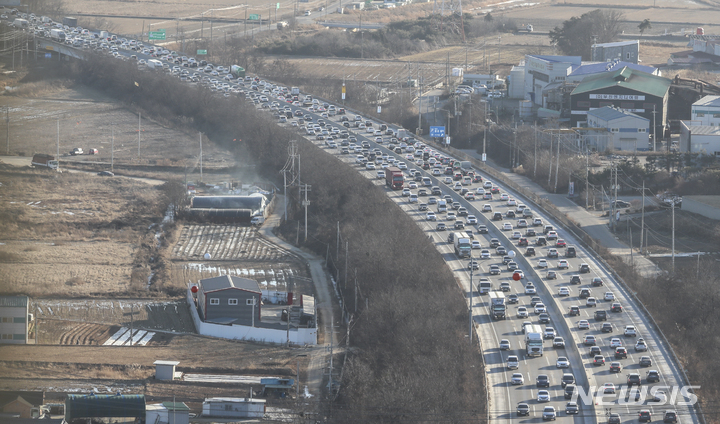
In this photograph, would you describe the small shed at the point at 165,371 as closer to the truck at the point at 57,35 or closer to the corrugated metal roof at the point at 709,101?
the corrugated metal roof at the point at 709,101

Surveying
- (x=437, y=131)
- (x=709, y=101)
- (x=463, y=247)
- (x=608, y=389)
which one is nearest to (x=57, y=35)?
(x=437, y=131)

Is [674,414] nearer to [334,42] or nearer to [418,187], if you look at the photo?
[418,187]

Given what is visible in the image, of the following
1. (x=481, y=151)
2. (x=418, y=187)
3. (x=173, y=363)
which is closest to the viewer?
(x=173, y=363)

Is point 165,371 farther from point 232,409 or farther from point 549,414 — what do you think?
point 549,414

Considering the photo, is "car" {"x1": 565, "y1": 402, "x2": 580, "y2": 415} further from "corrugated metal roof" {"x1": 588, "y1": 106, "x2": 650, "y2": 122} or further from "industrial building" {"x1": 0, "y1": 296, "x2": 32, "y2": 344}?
"corrugated metal roof" {"x1": 588, "y1": 106, "x2": 650, "y2": 122}

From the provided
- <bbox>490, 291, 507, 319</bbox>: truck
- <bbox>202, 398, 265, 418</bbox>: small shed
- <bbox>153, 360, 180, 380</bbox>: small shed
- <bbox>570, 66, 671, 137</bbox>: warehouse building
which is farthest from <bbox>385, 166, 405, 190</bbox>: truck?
<bbox>202, 398, 265, 418</bbox>: small shed

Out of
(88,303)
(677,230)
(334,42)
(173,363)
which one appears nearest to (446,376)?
(173,363)

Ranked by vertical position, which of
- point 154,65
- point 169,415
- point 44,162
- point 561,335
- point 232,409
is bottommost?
point 232,409
